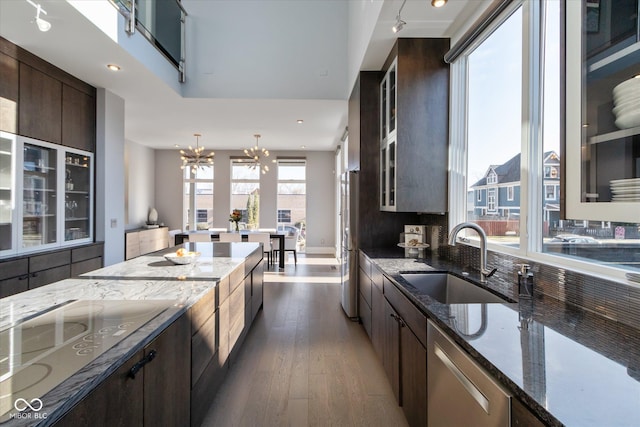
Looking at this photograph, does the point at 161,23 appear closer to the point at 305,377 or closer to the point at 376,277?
the point at 376,277

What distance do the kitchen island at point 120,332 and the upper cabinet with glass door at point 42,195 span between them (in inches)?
66.7

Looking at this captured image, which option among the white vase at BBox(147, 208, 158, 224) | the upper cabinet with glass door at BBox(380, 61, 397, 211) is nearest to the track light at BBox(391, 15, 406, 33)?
the upper cabinet with glass door at BBox(380, 61, 397, 211)

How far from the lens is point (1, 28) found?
2.72 m

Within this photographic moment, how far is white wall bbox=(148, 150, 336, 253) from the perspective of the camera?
849 centimetres

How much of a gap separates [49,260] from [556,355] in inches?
171

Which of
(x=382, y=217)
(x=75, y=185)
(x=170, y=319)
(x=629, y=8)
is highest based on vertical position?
(x=629, y=8)

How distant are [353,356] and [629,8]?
2.72m

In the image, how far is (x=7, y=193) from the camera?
3.03 metres

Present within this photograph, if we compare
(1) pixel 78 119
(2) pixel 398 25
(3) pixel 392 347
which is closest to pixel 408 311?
(3) pixel 392 347

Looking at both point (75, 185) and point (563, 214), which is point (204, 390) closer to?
point (563, 214)

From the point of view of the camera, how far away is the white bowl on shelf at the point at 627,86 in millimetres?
849

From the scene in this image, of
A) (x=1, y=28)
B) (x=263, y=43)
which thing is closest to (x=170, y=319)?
(x=1, y=28)

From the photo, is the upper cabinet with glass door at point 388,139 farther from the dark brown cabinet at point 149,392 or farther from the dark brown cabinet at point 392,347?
the dark brown cabinet at point 149,392

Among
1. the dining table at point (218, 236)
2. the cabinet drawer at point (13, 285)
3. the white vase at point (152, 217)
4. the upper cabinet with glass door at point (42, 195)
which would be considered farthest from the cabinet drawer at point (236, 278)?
the white vase at point (152, 217)
